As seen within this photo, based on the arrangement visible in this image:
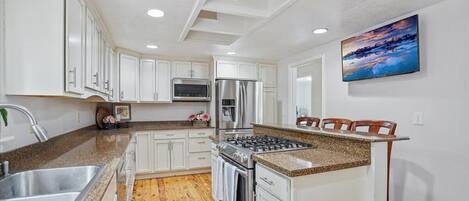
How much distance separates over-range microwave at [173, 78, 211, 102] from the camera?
4125mm

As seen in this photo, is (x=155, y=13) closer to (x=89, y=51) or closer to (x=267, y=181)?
(x=89, y=51)

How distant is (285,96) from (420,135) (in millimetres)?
2366

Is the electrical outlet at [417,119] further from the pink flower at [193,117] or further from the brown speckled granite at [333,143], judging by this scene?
the pink flower at [193,117]

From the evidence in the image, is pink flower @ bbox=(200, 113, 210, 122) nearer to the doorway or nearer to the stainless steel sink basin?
the doorway

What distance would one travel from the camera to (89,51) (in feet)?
6.15

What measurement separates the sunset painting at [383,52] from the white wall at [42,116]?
10.0 feet

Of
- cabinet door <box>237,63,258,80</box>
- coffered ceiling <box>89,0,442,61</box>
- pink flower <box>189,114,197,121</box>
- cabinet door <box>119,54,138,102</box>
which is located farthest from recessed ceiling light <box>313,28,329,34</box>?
cabinet door <box>119,54,138,102</box>

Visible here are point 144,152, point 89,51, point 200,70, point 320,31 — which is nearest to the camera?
point 89,51

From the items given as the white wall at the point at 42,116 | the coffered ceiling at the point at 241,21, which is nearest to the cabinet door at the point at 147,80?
the coffered ceiling at the point at 241,21

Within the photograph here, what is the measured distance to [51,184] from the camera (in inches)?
49.4

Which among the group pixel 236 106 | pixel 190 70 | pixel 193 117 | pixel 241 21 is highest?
pixel 241 21

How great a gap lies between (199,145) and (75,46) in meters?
2.72

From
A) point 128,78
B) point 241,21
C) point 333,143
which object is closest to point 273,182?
point 333,143

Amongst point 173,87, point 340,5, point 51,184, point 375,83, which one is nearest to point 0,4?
point 51,184
